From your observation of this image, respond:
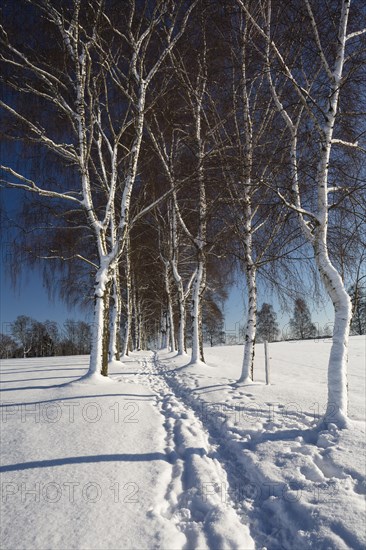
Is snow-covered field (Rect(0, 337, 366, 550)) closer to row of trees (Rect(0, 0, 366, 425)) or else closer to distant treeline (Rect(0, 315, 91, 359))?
row of trees (Rect(0, 0, 366, 425))

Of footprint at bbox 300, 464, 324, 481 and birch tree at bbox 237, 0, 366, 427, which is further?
birch tree at bbox 237, 0, 366, 427

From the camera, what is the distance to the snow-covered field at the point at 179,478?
6.32 feet

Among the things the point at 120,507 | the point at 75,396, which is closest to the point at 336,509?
the point at 120,507

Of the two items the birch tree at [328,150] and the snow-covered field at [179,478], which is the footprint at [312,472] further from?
the birch tree at [328,150]

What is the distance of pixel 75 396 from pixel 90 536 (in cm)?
383

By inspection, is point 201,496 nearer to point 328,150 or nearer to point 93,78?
point 328,150

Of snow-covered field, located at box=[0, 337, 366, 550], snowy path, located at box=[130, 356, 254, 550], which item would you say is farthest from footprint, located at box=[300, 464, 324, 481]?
snowy path, located at box=[130, 356, 254, 550]

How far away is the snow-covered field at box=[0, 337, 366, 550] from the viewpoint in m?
1.93

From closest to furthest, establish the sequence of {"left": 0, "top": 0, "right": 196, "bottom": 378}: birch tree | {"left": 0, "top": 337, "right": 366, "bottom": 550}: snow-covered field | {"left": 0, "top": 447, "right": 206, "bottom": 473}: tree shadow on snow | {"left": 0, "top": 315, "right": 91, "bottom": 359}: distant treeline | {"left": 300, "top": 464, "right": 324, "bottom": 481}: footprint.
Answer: {"left": 0, "top": 337, "right": 366, "bottom": 550}: snow-covered field
{"left": 300, "top": 464, "right": 324, "bottom": 481}: footprint
{"left": 0, "top": 447, "right": 206, "bottom": 473}: tree shadow on snow
{"left": 0, "top": 0, "right": 196, "bottom": 378}: birch tree
{"left": 0, "top": 315, "right": 91, "bottom": 359}: distant treeline

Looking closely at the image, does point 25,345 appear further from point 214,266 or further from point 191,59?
point 191,59

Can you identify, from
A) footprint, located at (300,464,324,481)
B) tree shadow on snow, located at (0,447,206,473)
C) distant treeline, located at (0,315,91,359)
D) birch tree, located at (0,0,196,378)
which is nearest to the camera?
footprint, located at (300,464,324,481)

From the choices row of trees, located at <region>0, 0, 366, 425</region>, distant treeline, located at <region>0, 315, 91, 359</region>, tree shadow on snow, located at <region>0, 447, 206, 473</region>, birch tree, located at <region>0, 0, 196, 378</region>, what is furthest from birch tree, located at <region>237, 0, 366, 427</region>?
distant treeline, located at <region>0, 315, 91, 359</region>

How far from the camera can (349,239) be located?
4.13 metres

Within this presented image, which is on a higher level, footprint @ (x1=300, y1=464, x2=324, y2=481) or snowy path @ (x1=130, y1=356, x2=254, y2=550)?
footprint @ (x1=300, y1=464, x2=324, y2=481)
